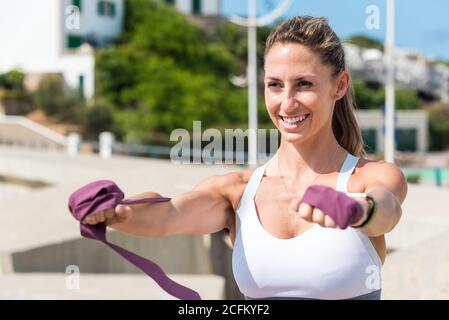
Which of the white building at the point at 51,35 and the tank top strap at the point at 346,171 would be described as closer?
the tank top strap at the point at 346,171

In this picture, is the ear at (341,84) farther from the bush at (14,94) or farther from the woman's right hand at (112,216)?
the bush at (14,94)

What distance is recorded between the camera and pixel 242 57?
172 feet

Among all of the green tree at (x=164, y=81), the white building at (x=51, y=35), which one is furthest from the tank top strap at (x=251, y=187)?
the white building at (x=51, y=35)

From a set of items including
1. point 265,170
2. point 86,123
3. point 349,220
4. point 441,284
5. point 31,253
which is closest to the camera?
→ point 349,220

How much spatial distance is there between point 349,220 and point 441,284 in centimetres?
417

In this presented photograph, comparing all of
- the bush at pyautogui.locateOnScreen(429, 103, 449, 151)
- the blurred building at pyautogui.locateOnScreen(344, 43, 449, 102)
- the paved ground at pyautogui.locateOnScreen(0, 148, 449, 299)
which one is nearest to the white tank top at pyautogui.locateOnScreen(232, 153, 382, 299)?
the paved ground at pyautogui.locateOnScreen(0, 148, 449, 299)

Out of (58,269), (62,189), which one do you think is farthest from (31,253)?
(62,189)

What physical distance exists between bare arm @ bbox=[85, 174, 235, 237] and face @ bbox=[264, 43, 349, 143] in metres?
0.26

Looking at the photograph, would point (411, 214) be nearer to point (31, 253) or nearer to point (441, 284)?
point (441, 284)

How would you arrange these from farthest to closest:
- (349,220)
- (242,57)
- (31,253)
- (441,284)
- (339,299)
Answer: (242,57) → (31,253) → (441,284) → (339,299) → (349,220)

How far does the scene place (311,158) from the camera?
2311 millimetres

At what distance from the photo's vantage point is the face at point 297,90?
7.23 ft

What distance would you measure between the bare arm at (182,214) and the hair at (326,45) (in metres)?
0.37

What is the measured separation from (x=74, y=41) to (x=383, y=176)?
47085 millimetres
